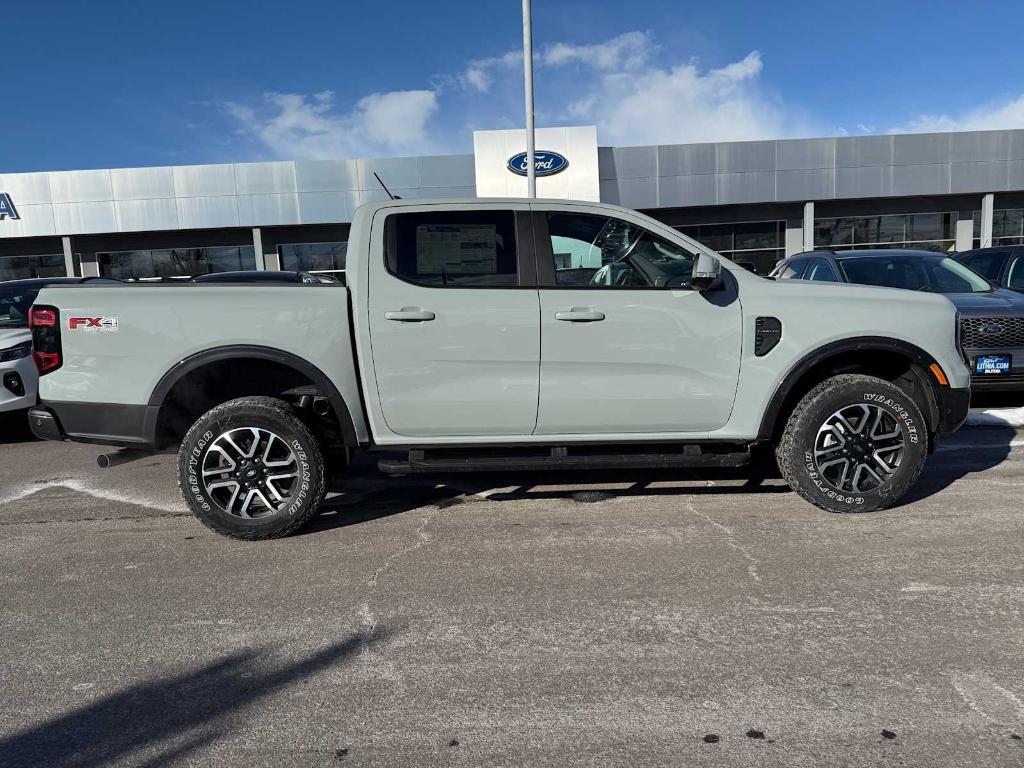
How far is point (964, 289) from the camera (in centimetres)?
726

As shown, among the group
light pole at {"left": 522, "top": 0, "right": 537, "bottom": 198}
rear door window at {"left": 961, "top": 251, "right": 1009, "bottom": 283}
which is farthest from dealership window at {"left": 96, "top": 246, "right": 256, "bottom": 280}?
rear door window at {"left": 961, "top": 251, "right": 1009, "bottom": 283}

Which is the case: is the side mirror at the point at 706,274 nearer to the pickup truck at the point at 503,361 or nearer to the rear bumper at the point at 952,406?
the pickup truck at the point at 503,361

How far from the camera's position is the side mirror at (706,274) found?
381 cm

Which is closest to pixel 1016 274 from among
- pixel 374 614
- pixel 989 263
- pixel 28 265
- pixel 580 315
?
pixel 989 263

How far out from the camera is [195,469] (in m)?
3.96

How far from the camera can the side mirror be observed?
3811 mm

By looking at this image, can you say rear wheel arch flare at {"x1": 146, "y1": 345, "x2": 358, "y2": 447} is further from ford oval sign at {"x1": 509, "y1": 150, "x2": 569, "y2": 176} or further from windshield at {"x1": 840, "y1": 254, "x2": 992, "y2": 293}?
ford oval sign at {"x1": 509, "y1": 150, "x2": 569, "y2": 176}

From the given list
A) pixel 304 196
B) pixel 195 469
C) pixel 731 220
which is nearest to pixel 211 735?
pixel 195 469

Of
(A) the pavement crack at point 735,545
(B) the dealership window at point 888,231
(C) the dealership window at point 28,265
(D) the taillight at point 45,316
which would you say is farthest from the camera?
(C) the dealership window at point 28,265

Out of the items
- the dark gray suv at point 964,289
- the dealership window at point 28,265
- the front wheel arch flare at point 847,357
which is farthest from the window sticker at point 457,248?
the dealership window at point 28,265

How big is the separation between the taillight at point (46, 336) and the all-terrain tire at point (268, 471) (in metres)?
0.91

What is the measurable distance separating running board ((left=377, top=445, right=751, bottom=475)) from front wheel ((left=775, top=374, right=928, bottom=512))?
41 centimetres

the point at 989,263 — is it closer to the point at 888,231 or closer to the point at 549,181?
the point at 549,181

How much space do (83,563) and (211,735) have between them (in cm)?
215
